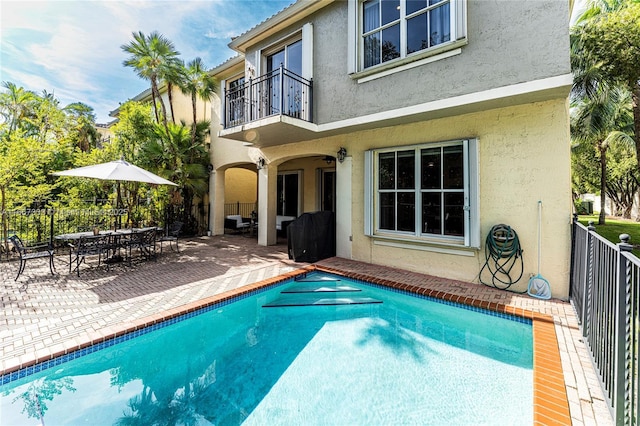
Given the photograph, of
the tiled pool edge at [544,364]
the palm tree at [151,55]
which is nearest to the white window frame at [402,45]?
the tiled pool edge at [544,364]

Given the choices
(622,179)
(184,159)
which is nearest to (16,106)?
(184,159)

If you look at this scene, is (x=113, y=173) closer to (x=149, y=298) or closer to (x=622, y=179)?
(x=149, y=298)

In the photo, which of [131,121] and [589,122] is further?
[589,122]

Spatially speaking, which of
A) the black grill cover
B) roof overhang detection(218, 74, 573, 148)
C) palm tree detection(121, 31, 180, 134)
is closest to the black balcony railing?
roof overhang detection(218, 74, 573, 148)

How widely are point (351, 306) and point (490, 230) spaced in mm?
3834

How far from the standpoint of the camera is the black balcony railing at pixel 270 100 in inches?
364

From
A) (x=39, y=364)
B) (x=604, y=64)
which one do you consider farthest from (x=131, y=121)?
(x=604, y=64)

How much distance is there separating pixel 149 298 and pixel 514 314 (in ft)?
24.4

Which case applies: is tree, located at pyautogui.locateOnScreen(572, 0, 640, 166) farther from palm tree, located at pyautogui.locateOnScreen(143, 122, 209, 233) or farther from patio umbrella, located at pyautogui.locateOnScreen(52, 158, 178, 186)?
palm tree, located at pyautogui.locateOnScreen(143, 122, 209, 233)

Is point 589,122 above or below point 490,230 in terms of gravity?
above

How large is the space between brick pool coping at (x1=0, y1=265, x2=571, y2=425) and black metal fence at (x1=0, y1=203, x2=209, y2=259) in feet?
21.3

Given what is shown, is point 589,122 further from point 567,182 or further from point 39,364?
point 39,364

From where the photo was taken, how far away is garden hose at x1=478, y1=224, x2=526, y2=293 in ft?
21.3

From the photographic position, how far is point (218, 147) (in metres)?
14.8
